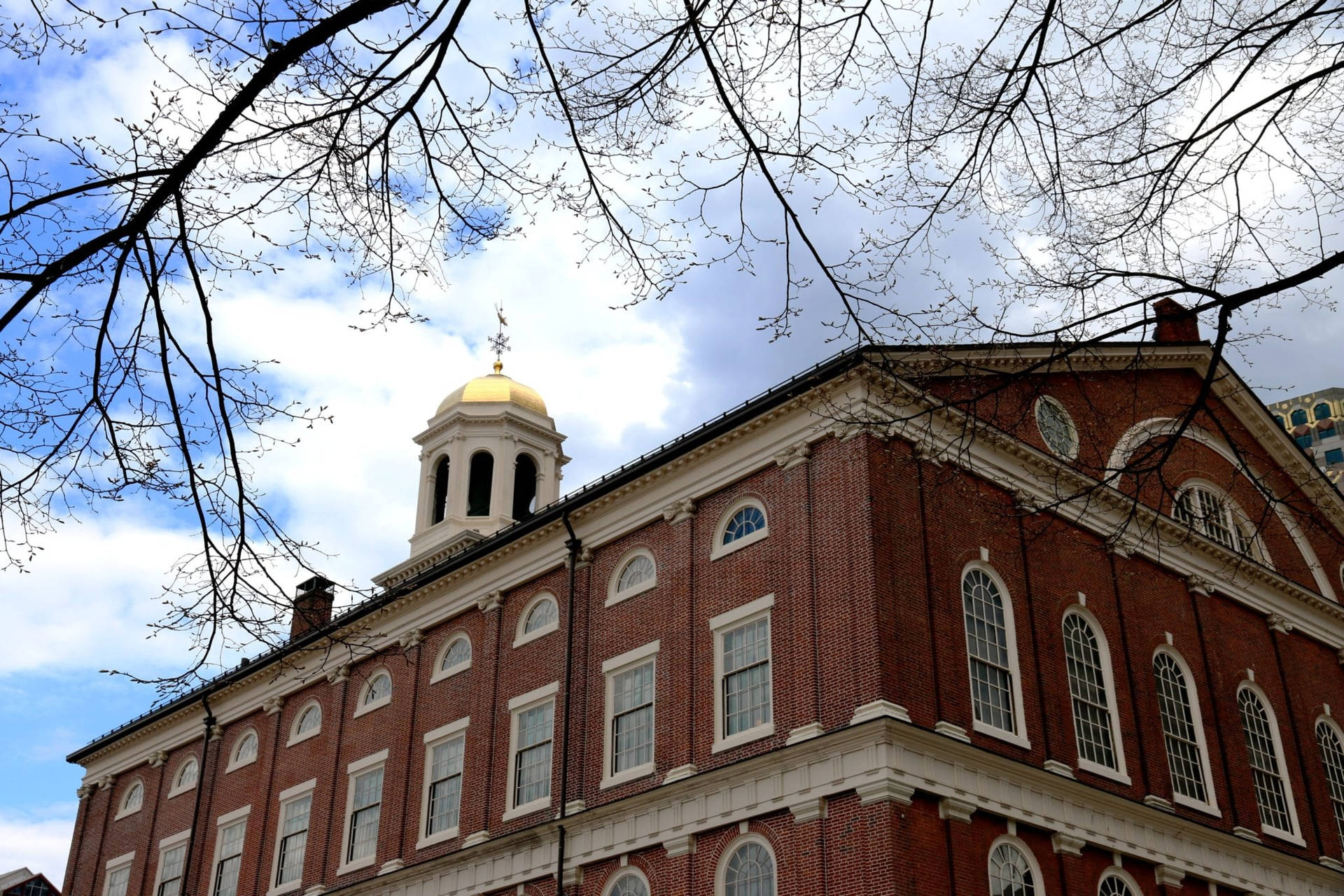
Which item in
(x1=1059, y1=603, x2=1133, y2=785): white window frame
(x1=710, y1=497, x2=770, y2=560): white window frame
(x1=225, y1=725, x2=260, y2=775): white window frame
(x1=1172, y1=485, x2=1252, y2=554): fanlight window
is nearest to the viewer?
Result: (x1=1059, y1=603, x2=1133, y2=785): white window frame

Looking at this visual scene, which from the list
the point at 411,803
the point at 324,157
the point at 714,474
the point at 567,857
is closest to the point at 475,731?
the point at 411,803

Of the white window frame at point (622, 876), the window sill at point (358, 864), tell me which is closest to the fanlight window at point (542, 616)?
the white window frame at point (622, 876)

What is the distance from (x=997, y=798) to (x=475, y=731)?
1196 cm

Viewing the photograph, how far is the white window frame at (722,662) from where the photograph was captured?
77.9 ft

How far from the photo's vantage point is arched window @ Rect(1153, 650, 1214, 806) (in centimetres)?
2698

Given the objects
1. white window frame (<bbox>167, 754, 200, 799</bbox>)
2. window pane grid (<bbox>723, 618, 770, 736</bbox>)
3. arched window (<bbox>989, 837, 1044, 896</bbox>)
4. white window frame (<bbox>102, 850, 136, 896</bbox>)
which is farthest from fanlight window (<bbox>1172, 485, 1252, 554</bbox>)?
white window frame (<bbox>102, 850, 136, 896</bbox>)

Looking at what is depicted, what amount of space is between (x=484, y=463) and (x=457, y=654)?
13.8m

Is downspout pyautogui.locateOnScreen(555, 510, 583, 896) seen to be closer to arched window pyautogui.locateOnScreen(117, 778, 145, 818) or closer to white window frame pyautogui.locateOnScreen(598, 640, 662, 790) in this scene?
white window frame pyautogui.locateOnScreen(598, 640, 662, 790)

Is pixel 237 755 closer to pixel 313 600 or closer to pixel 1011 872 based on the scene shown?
pixel 1011 872

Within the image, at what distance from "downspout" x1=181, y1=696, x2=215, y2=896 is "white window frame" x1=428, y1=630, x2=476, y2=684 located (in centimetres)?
1010

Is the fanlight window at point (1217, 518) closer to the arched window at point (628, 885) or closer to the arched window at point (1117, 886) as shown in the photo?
the arched window at point (1117, 886)

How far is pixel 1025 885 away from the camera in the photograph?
74.2 feet

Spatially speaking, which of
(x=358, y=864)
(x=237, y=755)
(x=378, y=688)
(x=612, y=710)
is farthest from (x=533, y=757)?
(x=237, y=755)

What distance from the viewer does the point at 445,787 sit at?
101ft
